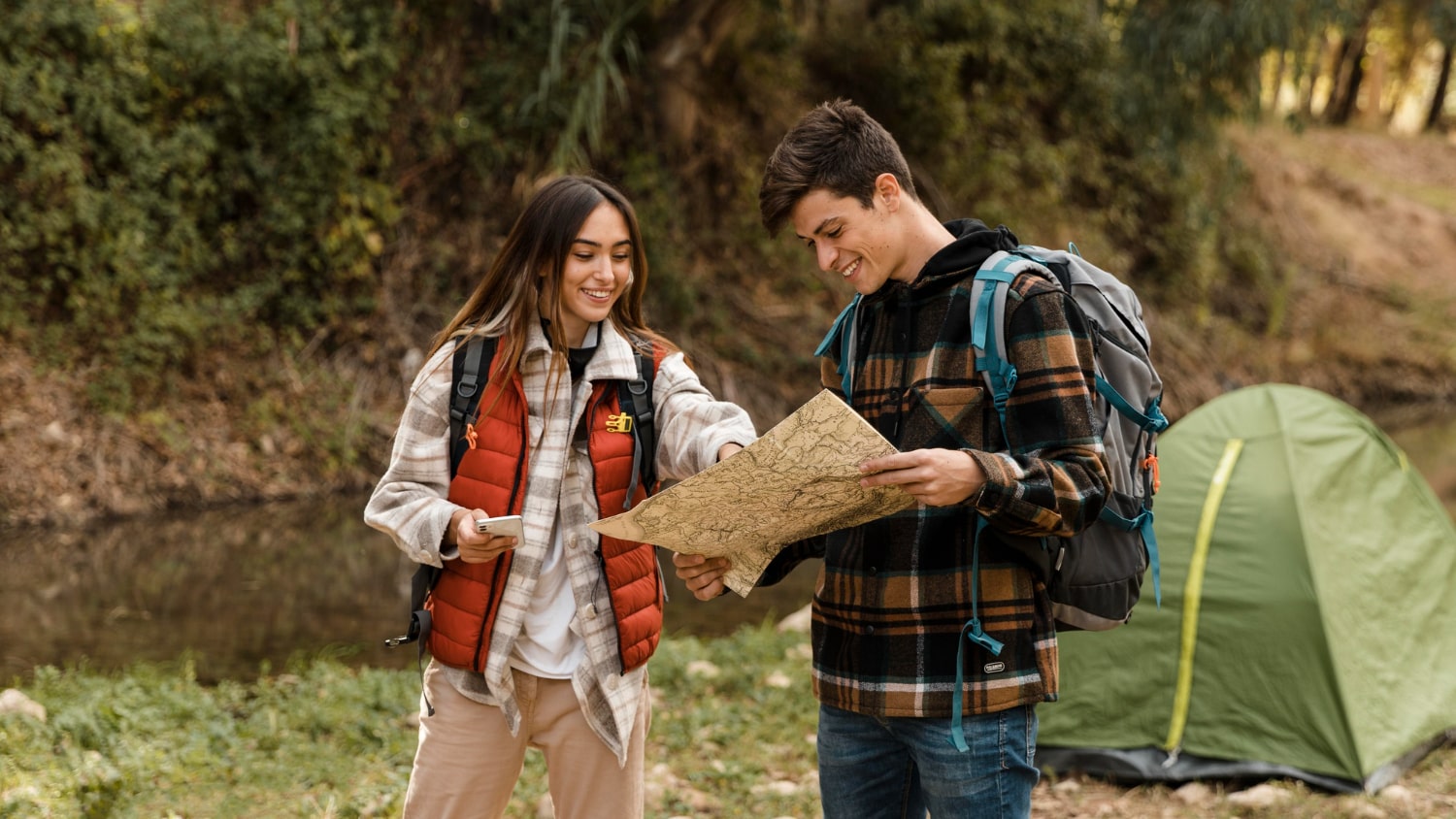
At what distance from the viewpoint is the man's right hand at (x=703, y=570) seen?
7.59ft

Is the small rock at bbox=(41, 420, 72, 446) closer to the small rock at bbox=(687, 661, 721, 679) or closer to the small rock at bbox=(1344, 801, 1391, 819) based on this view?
the small rock at bbox=(687, 661, 721, 679)

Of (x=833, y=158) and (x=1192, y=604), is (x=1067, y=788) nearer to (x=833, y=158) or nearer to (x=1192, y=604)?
(x=1192, y=604)

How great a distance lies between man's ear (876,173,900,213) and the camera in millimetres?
2127

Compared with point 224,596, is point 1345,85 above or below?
above

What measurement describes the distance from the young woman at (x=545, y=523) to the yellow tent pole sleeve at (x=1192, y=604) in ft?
7.88

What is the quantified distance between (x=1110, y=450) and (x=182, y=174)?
31.0 feet

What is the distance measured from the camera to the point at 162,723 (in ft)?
14.4

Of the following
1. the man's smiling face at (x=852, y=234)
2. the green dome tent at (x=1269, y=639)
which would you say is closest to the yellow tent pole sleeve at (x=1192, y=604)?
the green dome tent at (x=1269, y=639)

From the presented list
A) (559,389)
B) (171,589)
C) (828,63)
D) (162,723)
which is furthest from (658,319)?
(559,389)

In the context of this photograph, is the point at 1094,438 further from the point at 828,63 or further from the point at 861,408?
the point at 828,63

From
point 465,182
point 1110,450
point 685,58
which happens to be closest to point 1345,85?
point 685,58

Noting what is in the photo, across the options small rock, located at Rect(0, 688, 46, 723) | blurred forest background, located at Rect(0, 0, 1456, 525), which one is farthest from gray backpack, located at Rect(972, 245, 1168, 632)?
blurred forest background, located at Rect(0, 0, 1456, 525)

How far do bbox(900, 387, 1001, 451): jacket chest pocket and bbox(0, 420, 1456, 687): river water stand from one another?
4.29 metres

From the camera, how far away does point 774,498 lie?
2.07 metres
